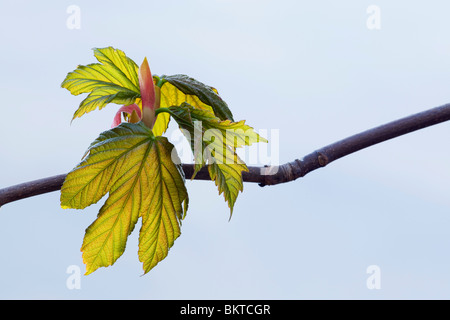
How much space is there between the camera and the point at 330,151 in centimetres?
57

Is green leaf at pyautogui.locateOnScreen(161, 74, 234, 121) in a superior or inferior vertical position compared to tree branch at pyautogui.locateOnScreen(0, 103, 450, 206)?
superior

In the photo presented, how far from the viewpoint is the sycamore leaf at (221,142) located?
19.1 inches

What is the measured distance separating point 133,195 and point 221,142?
99mm

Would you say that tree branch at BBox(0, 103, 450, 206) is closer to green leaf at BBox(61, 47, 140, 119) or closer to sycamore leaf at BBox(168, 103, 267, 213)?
sycamore leaf at BBox(168, 103, 267, 213)

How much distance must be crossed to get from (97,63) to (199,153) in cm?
20

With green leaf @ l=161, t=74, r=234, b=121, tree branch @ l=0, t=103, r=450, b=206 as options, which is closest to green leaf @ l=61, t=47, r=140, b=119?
green leaf @ l=161, t=74, r=234, b=121

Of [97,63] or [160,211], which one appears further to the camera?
[97,63]

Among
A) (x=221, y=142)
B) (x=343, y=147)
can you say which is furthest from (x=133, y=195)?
(x=343, y=147)

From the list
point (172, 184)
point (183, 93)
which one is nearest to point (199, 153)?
point (172, 184)

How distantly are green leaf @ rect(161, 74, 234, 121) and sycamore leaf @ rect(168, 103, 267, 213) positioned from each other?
0.05m

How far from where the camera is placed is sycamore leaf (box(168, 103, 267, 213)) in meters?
0.49

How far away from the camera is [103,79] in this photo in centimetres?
60

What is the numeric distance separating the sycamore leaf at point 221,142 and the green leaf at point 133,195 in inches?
1.2

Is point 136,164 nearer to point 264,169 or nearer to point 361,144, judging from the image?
point 264,169
